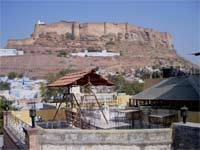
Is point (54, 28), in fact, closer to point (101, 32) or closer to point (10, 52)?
point (101, 32)

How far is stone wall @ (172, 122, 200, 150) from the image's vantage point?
9734mm

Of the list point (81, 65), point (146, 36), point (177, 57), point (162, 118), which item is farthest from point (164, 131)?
point (146, 36)

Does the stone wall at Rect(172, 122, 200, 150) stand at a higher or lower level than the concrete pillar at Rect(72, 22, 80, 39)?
lower

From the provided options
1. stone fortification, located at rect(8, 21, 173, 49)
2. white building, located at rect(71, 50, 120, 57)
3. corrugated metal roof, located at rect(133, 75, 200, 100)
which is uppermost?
stone fortification, located at rect(8, 21, 173, 49)

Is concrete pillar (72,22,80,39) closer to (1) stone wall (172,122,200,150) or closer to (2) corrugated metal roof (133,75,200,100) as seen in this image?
(2) corrugated metal roof (133,75,200,100)

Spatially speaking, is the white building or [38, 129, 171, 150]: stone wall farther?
the white building

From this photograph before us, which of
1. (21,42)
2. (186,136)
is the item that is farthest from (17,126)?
(21,42)

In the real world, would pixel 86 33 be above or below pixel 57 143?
above

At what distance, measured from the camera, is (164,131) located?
418 inches

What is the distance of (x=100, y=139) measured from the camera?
10.5 m

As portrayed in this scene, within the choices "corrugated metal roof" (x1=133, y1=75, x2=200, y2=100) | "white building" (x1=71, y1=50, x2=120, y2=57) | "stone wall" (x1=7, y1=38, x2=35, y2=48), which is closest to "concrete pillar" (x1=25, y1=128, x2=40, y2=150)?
"corrugated metal roof" (x1=133, y1=75, x2=200, y2=100)

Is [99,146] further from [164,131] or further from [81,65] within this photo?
[81,65]

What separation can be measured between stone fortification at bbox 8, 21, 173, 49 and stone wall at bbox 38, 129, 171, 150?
126848 millimetres

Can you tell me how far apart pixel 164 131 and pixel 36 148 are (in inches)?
125
